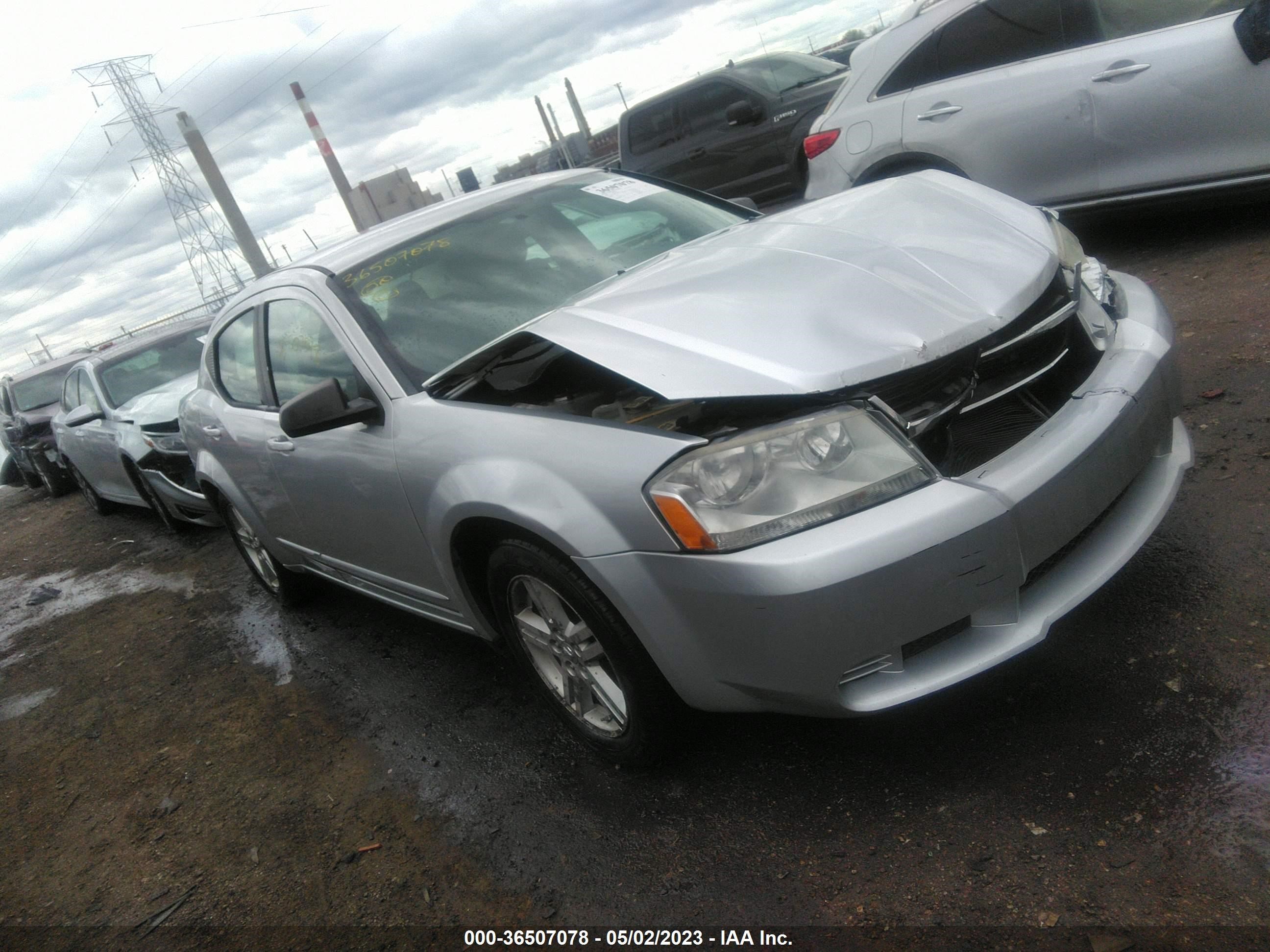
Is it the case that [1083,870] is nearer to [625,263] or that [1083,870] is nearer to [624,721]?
[624,721]

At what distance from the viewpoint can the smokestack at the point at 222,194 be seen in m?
43.6

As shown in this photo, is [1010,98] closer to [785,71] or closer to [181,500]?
[785,71]

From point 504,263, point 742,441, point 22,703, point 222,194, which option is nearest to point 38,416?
point 22,703

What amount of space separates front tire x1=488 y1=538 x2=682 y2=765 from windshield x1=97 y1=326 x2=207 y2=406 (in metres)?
6.30

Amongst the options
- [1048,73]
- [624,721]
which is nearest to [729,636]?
[624,721]

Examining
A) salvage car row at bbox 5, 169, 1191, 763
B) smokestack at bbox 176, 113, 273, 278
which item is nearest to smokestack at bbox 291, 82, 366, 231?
smokestack at bbox 176, 113, 273, 278

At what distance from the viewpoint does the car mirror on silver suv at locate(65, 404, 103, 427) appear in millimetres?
7430

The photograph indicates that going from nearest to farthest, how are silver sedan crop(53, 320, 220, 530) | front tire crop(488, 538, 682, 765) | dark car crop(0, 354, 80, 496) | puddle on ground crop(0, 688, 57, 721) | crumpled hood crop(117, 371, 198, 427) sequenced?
front tire crop(488, 538, 682, 765) → puddle on ground crop(0, 688, 57, 721) → silver sedan crop(53, 320, 220, 530) → crumpled hood crop(117, 371, 198, 427) → dark car crop(0, 354, 80, 496)

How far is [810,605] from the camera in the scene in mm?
1921

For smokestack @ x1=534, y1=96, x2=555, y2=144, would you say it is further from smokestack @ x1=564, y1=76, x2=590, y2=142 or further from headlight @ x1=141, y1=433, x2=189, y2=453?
headlight @ x1=141, y1=433, x2=189, y2=453

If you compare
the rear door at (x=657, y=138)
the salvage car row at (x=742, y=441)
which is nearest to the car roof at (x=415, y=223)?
the salvage car row at (x=742, y=441)

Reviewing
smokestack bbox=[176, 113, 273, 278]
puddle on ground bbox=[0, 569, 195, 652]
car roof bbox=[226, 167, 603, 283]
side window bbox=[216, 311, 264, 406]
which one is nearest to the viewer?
car roof bbox=[226, 167, 603, 283]

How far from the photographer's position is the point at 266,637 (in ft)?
16.0

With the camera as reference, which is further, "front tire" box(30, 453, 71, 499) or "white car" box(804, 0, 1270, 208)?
"front tire" box(30, 453, 71, 499)
